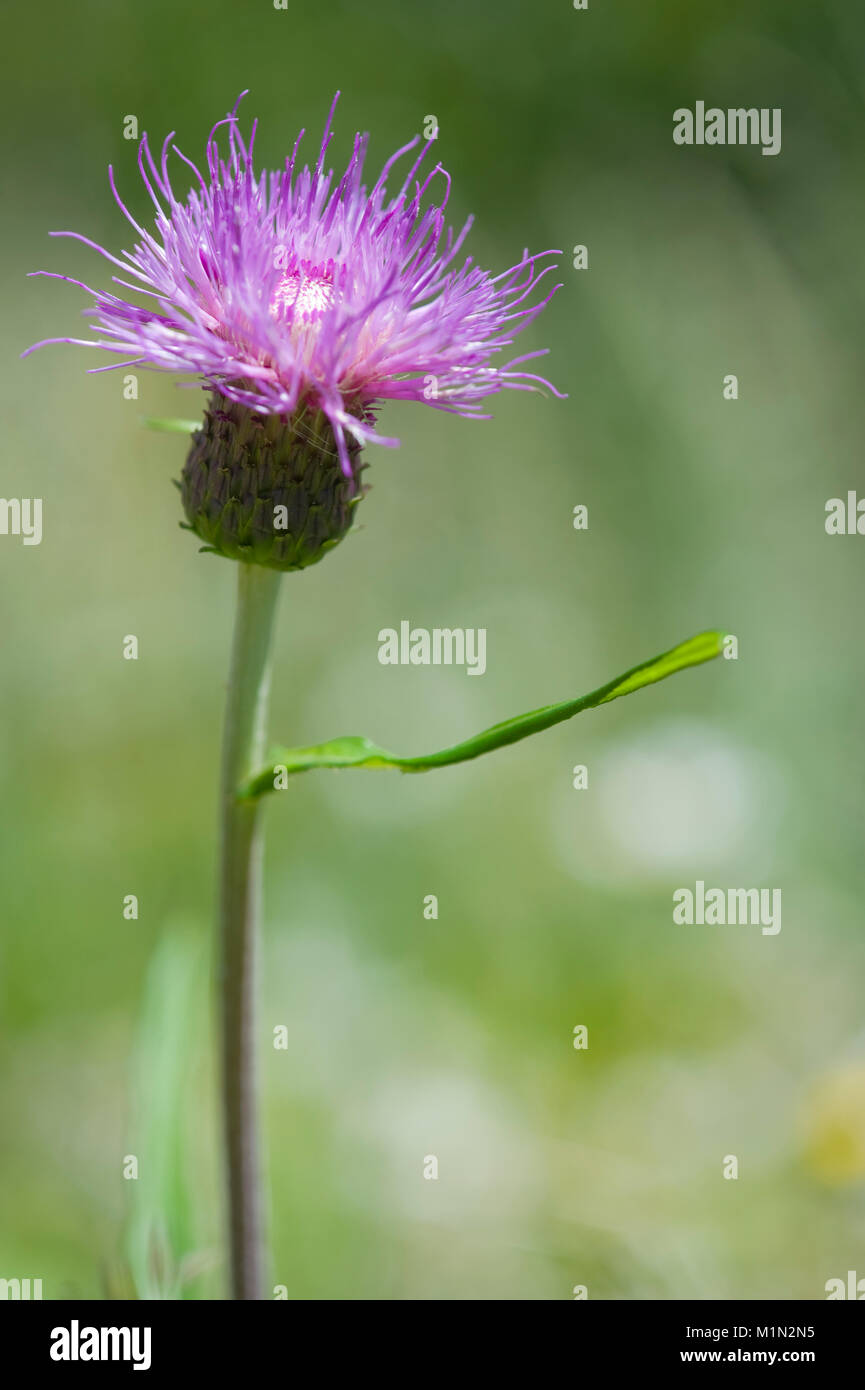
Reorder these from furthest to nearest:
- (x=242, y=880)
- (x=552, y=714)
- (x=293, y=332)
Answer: (x=242, y=880), (x=293, y=332), (x=552, y=714)

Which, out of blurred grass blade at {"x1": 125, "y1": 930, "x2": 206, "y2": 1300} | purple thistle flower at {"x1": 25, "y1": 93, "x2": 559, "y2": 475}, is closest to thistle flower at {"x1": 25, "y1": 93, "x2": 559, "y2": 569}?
purple thistle flower at {"x1": 25, "y1": 93, "x2": 559, "y2": 475}

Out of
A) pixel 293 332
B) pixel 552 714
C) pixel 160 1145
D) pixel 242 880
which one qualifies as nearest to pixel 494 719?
pixel 160 1145

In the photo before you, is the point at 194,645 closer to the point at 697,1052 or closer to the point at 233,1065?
the point at 697,1052

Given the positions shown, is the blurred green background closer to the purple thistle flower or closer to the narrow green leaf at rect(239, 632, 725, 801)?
the narrow green leaf at rect(239, 632, 725, 801)

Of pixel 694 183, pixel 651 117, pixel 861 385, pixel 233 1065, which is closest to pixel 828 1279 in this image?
pixel 233 1065

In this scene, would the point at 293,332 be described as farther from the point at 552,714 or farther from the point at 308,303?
the point at 552,714

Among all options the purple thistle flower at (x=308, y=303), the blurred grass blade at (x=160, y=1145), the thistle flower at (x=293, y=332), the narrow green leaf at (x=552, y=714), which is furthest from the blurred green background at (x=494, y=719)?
the purple thistle flower at (x=308, y=303)

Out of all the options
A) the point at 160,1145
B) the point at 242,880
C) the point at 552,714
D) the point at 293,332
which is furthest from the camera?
the point at 160,1145
